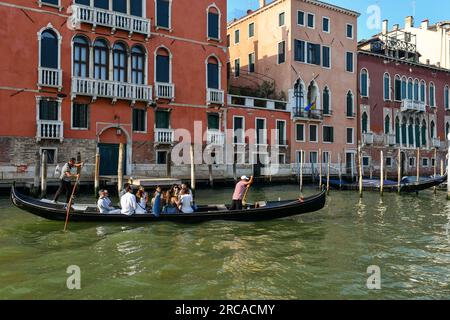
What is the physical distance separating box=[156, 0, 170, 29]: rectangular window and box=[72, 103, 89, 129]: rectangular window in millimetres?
5036

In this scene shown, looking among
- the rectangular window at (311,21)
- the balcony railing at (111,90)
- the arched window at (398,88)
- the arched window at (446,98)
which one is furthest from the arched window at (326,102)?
the arched window at (446,98)

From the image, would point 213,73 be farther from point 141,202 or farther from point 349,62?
point 141,202

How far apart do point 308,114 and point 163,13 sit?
1000cm

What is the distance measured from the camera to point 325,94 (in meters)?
25.9

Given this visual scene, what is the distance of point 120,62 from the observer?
59.4 feet

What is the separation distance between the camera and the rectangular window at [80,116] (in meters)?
17.0

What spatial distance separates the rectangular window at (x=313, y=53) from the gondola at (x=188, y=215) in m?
16.4

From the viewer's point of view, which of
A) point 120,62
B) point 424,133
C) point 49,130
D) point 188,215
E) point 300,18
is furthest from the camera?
point 424,133

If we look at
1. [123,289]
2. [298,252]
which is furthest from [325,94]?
[123,289]

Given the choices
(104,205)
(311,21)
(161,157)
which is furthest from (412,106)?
(104,205)

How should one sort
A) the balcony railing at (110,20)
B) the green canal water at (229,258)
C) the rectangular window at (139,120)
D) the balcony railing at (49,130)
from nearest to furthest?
1. the green canal water at (229,258)
2. the balcony railing at (49,130)
3. the balcony railing at (110,20)
4. the rectangular window at (139,120)

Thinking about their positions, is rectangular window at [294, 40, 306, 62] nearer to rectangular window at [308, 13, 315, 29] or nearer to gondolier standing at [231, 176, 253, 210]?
rectangular window at [308, 13, 315, 29]

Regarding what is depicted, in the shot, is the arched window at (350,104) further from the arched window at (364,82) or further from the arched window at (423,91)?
the arched window at (423,91)
